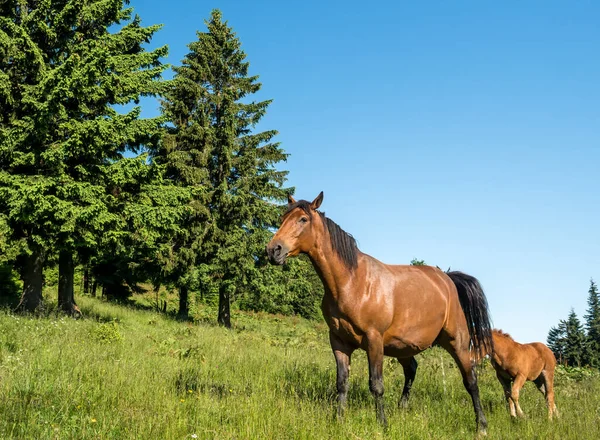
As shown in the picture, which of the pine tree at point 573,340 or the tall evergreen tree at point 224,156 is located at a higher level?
the tall evergreen tree at point 224,156

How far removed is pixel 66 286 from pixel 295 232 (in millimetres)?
13844

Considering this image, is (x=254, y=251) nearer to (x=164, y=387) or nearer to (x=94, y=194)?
→ (x=94, y=194)

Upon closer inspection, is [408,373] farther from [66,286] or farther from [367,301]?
[66,286]

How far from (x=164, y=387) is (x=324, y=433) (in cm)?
260

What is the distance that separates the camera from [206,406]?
5469mm

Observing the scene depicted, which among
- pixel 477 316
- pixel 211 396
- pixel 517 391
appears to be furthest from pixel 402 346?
pixel 517 391

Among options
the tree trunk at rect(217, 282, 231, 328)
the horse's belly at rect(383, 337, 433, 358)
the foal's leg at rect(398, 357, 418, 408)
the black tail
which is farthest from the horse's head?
the tree trunk at rect(217, 282, 231, 328)

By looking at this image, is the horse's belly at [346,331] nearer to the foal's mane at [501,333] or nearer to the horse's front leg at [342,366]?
the horse's front leg at [342,366]

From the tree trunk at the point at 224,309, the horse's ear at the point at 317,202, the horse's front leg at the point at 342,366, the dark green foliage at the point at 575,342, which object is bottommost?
the dark green foliage at the point at 575,342

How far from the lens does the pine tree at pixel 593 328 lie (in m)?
44.2

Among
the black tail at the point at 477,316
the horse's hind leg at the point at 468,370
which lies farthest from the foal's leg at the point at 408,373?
the black tail at the point at 477,316

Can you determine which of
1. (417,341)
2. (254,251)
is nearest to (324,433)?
(417,341)

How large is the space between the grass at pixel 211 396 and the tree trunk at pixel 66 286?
4.84m

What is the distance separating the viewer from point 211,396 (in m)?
6.24
